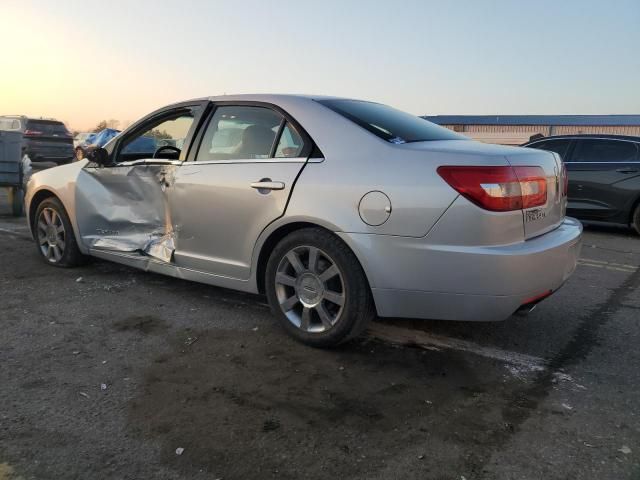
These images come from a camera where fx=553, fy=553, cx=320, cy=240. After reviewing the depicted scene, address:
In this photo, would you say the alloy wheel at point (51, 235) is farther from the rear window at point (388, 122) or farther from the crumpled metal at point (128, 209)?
the rear window at point (388, 122)

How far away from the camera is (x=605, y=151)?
882 centimetres

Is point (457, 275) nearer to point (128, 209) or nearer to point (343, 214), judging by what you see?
point (343, 214)

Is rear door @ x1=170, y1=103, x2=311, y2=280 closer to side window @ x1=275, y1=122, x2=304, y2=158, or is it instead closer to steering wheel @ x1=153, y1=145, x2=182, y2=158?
side window @ x1=275, y1=122, x2=304, y2=158

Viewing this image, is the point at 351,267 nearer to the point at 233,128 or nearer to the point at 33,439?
the point at 233,128

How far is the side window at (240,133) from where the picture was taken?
3783mm

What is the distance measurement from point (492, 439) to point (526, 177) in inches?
55.4

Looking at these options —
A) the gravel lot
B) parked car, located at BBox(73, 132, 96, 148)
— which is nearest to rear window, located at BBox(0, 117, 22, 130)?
parked car, located at BBox(73, 132, 96, 148)

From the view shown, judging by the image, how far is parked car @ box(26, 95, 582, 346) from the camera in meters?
2.95

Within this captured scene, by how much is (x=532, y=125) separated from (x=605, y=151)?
35484mm

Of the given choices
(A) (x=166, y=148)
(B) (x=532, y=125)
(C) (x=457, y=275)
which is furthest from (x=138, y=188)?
(B) (x=532, y=125)

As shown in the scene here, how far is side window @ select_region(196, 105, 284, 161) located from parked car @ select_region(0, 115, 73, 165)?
15988 mm

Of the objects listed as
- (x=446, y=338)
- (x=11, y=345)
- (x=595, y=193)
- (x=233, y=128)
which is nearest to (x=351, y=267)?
(x=446, y=338)

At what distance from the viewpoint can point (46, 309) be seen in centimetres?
418

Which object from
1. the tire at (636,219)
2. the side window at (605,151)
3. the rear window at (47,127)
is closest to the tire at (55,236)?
the side window at (605,151)
